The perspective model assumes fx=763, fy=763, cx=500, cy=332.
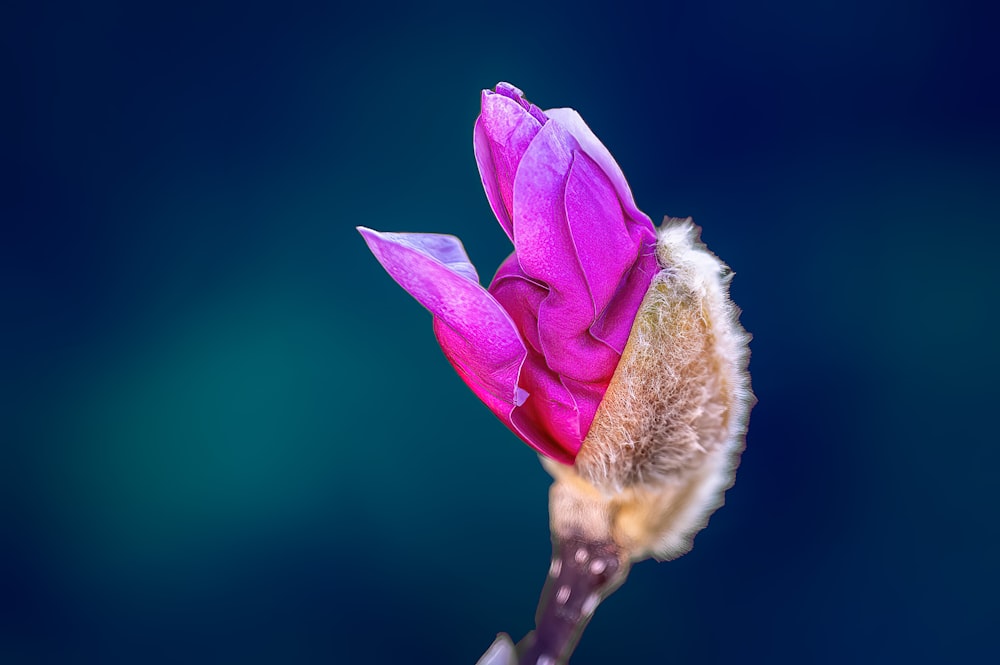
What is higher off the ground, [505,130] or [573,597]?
[505,130]

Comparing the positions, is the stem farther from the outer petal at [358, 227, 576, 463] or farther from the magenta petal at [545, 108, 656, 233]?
the magenta petal at [545, 108, 656, 233]

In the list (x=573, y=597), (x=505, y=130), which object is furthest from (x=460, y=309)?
(x=573, y=597)

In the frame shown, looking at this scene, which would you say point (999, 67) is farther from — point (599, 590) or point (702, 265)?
point (599, 590)

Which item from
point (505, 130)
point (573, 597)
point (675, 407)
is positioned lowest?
point (573, 597)

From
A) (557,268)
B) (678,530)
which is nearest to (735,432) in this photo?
(678,530)

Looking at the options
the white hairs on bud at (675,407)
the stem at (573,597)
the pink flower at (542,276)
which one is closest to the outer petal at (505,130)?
the pink flower at (542,276)

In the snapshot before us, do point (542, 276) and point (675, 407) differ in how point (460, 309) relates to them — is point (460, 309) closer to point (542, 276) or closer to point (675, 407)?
point (542, 276)
